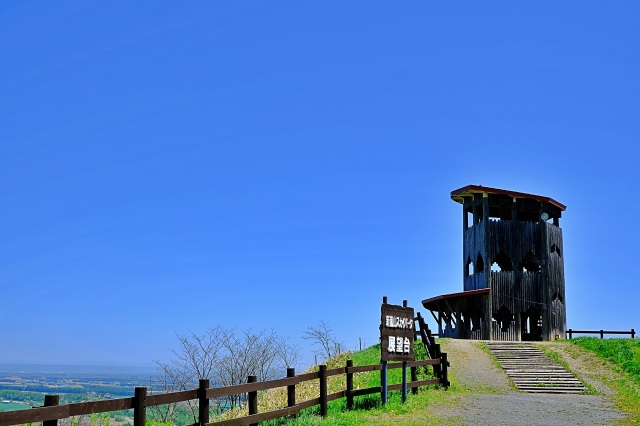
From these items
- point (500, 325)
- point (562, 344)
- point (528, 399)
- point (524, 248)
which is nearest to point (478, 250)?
point (524, 248)

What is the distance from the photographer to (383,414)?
46.8 ft

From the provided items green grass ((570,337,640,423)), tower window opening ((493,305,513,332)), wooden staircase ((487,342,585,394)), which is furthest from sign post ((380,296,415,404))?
tower window opening ((493,305,513,332))

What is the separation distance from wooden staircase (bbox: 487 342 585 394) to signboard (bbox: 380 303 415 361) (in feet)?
21.7

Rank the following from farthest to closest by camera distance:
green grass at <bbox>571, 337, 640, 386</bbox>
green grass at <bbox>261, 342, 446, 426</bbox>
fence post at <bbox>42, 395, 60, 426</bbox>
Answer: green grass at <bbox>571, 337, 640, 386</bbox> → green grass at <bbox>261, 342, 446, 426</bbox> → fence post at <bbox>42, 395, 60, 426</bbox>

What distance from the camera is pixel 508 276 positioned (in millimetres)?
37656

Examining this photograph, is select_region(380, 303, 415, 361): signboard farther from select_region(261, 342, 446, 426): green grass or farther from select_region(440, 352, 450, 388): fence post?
select_region(440, 352, 450, 388): fence post

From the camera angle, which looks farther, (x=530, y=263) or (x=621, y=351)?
(x=530, y=263)

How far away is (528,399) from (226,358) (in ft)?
46.4

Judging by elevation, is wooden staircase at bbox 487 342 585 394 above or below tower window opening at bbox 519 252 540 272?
below

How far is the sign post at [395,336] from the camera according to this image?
608 inches

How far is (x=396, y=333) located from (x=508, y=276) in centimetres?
2335

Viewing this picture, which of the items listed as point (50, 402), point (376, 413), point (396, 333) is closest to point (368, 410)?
point (376, 413)

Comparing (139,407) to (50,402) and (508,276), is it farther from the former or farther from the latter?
(508,276)

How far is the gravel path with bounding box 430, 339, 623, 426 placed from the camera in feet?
46.0
